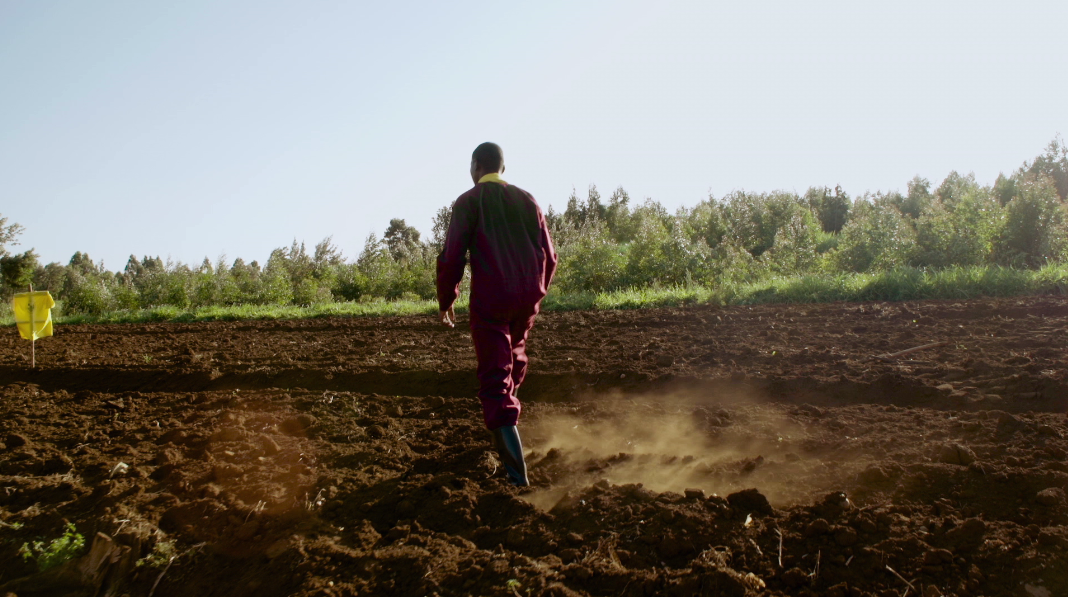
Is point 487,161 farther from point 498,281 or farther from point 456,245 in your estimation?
point 498,281

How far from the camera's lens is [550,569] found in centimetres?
238

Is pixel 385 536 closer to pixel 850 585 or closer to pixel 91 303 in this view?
pixel 850 585

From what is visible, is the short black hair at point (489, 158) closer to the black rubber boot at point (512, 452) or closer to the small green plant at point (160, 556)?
the black rubber boot at point (512, 452)

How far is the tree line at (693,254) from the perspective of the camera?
13805 mm

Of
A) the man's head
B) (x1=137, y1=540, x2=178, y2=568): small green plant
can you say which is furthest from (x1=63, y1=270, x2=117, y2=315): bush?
the man's head

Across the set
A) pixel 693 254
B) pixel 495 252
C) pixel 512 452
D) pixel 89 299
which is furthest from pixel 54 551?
pixel 89 299

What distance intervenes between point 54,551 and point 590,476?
2.47 metres

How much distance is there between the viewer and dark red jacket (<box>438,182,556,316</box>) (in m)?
3.32

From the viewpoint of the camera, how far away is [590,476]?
3.38m

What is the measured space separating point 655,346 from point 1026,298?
5.42 meters

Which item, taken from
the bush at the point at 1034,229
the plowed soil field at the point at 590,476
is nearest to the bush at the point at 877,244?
the bush at the point at 1034,229

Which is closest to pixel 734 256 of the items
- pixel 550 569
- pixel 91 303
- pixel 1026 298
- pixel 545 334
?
pixel 1026 298

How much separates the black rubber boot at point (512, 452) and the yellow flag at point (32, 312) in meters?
6.88

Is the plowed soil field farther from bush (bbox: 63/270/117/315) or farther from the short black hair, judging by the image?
bush (bbox: 63/270/117/315)
